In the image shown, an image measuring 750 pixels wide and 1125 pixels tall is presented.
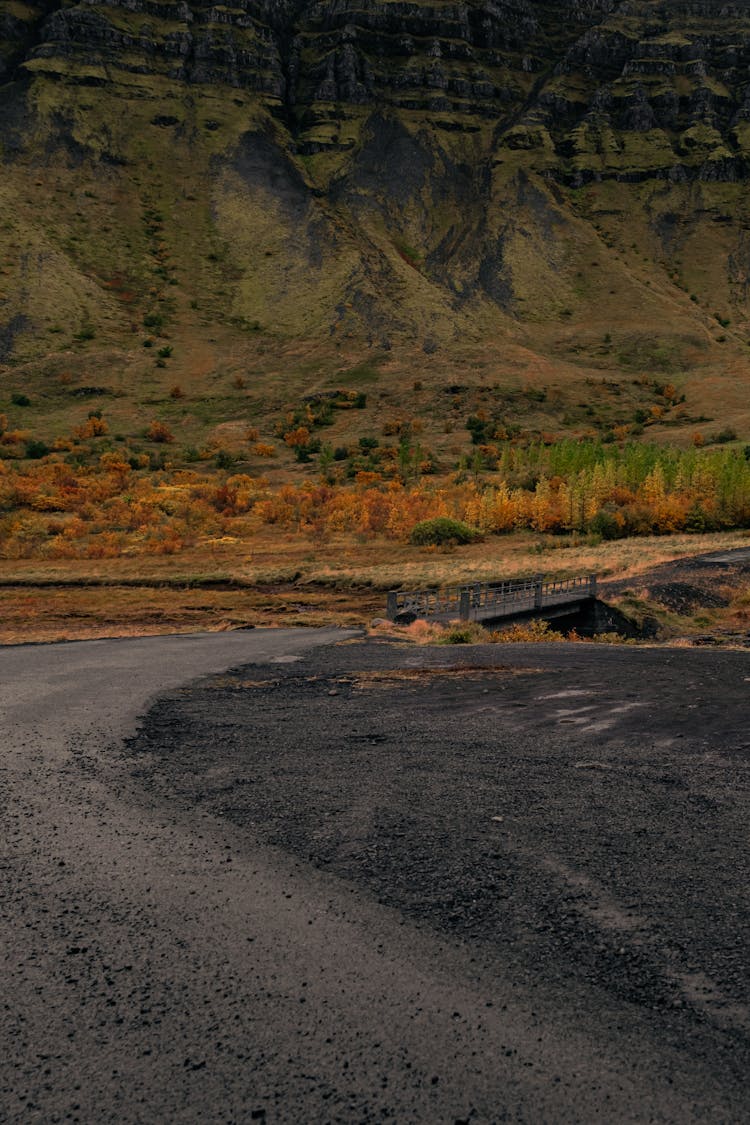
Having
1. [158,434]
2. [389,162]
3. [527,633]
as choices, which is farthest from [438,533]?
[389,162]

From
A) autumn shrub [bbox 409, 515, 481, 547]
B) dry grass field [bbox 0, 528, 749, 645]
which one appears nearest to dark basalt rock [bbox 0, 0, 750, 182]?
autumn shrub [bbox 409, 515, 481, 547]

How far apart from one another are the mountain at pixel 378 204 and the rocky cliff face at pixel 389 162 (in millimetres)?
461

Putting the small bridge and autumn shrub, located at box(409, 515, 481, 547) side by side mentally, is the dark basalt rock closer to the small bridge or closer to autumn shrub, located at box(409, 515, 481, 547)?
autumn shrub, located at box(409, 515, 481, 547)

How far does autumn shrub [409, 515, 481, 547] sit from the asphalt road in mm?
35588

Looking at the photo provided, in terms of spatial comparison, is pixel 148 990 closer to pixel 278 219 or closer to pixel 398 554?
pixel 398 554

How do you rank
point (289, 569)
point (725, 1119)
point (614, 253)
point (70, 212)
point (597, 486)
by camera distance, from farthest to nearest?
1. point (614, 253)
2. point (70, 212)
3. point (597, 486)
4. point (289, 569)
5. point (725, 1119)

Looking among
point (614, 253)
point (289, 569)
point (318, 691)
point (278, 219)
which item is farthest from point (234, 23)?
point (318, 691)

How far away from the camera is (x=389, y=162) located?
119m

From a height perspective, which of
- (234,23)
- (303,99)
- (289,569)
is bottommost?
(289,569)

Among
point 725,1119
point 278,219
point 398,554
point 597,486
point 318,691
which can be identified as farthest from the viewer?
point 278,219

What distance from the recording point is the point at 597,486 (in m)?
50.2

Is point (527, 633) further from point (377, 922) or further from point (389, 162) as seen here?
point (389, 162)

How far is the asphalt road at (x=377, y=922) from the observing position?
117 inches

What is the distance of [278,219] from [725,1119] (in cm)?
11776
